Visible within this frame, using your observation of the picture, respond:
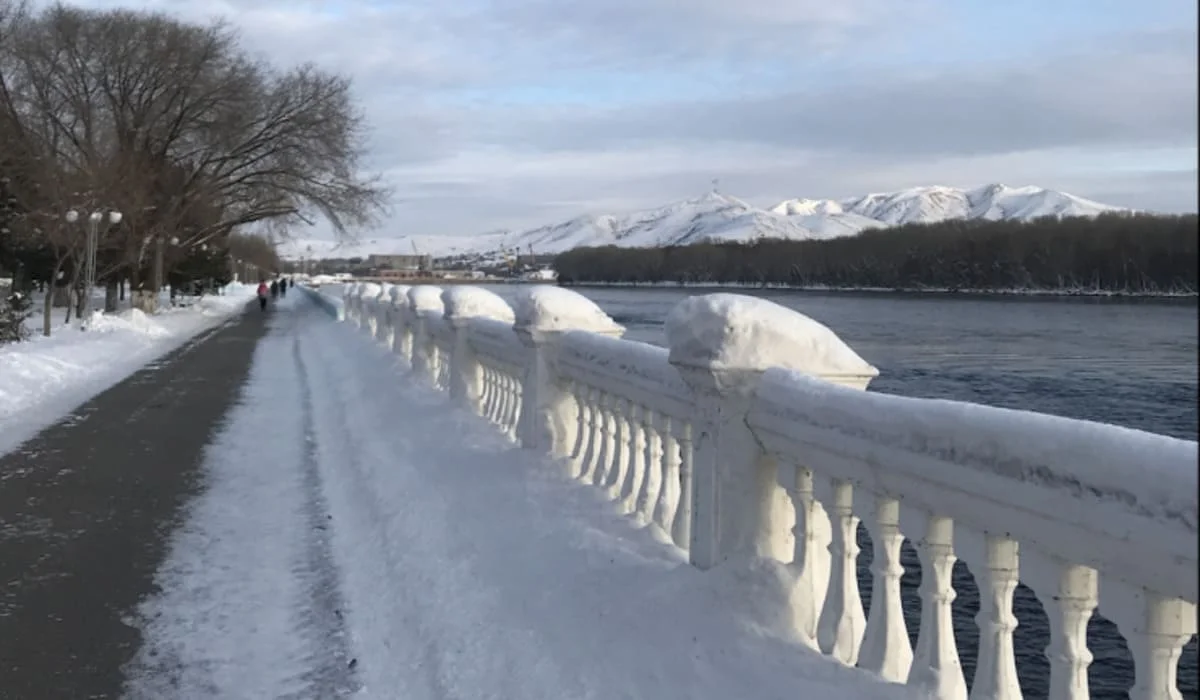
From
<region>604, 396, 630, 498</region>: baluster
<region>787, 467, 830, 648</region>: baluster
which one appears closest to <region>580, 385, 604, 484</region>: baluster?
<region>604, 396, 630, 498</region>: baluster

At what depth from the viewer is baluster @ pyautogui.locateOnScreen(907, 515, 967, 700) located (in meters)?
2.78

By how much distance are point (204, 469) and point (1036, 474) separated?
7.75 meters

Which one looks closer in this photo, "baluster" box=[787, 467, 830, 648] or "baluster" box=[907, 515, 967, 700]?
"baluster" box=[907, 515, 967, 700]

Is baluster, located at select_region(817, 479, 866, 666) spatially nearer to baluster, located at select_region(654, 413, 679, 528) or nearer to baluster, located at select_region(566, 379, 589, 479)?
baluster, located at select_region(654, 413, 679, 528)

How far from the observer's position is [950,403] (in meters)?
2.67

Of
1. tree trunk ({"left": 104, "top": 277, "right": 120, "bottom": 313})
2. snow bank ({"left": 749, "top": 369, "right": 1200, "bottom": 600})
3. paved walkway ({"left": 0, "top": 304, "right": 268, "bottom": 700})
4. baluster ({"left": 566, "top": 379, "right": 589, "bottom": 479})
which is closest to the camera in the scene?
snow bank ({"left": 749, "top": 369, "right": 1200, "bottom": 600})

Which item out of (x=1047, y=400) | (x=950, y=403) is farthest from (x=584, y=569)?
(x=1047, y=400)

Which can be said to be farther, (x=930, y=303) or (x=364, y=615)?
(x=930, y=303)

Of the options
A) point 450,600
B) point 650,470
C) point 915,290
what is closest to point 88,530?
point 450,600

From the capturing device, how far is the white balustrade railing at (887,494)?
2.05m

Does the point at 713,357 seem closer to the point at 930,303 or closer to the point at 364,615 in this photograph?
the point at 364,615

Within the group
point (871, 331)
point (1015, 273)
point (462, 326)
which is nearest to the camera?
point (462, 326)

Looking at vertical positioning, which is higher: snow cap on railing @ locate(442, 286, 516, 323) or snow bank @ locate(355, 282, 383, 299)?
snow cap on railing @ locate(442, 286, 516, 323)

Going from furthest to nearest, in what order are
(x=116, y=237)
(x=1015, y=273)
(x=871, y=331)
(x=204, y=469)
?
(x=871, y=331), (x=116, y=237), (x=1015, y=273), (x=204, y=469)
